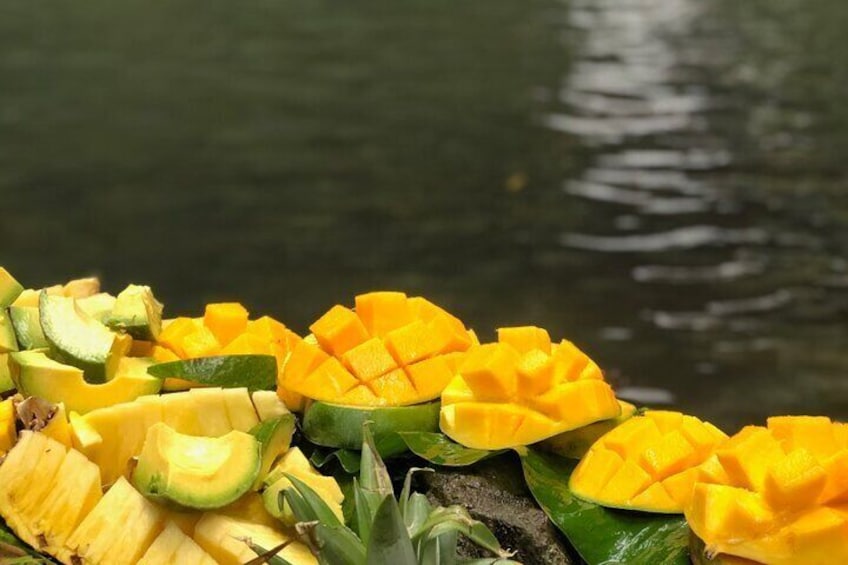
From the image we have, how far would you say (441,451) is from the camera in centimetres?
141

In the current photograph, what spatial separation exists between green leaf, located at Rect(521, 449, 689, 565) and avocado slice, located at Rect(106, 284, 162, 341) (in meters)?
0.56

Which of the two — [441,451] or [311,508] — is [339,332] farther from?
[311,508]

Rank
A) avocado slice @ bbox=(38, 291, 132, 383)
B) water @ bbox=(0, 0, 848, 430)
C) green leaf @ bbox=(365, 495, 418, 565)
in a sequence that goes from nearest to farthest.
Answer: green leaf @ bbox=(365, 495, 418, 565) → avocado slice @ bbox=(38, 291, 132, 383) → water @ bbox=(0, 0, 848, 430)

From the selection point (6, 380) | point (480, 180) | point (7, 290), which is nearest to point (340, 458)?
point (6, 380)

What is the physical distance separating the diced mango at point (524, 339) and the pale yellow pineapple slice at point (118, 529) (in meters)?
0.50

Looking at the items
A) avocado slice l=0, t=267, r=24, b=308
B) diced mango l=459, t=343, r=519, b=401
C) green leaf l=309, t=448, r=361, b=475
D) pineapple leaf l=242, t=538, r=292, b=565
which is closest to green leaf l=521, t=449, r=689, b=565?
diced mango l=459, t=343, r=519, b=401

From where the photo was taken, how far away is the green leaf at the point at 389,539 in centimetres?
108

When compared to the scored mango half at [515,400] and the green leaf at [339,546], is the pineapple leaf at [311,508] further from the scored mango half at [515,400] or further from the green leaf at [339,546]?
the scored mango half at [515,400]

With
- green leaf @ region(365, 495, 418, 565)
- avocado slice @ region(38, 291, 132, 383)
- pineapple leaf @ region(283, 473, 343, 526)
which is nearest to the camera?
green leaf @ region(365, 495, 418, 565)

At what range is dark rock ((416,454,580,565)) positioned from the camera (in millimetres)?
Answer: 1349

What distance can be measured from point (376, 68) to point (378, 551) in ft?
28.1

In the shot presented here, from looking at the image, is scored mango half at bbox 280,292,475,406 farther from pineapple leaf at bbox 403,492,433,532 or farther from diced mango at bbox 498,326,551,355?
pineapple leaf at bbox 403,492,433,532

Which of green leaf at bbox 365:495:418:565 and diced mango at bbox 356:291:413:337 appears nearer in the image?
green leaf at bbox 365:495:418:565

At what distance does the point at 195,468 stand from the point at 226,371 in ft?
0.79
